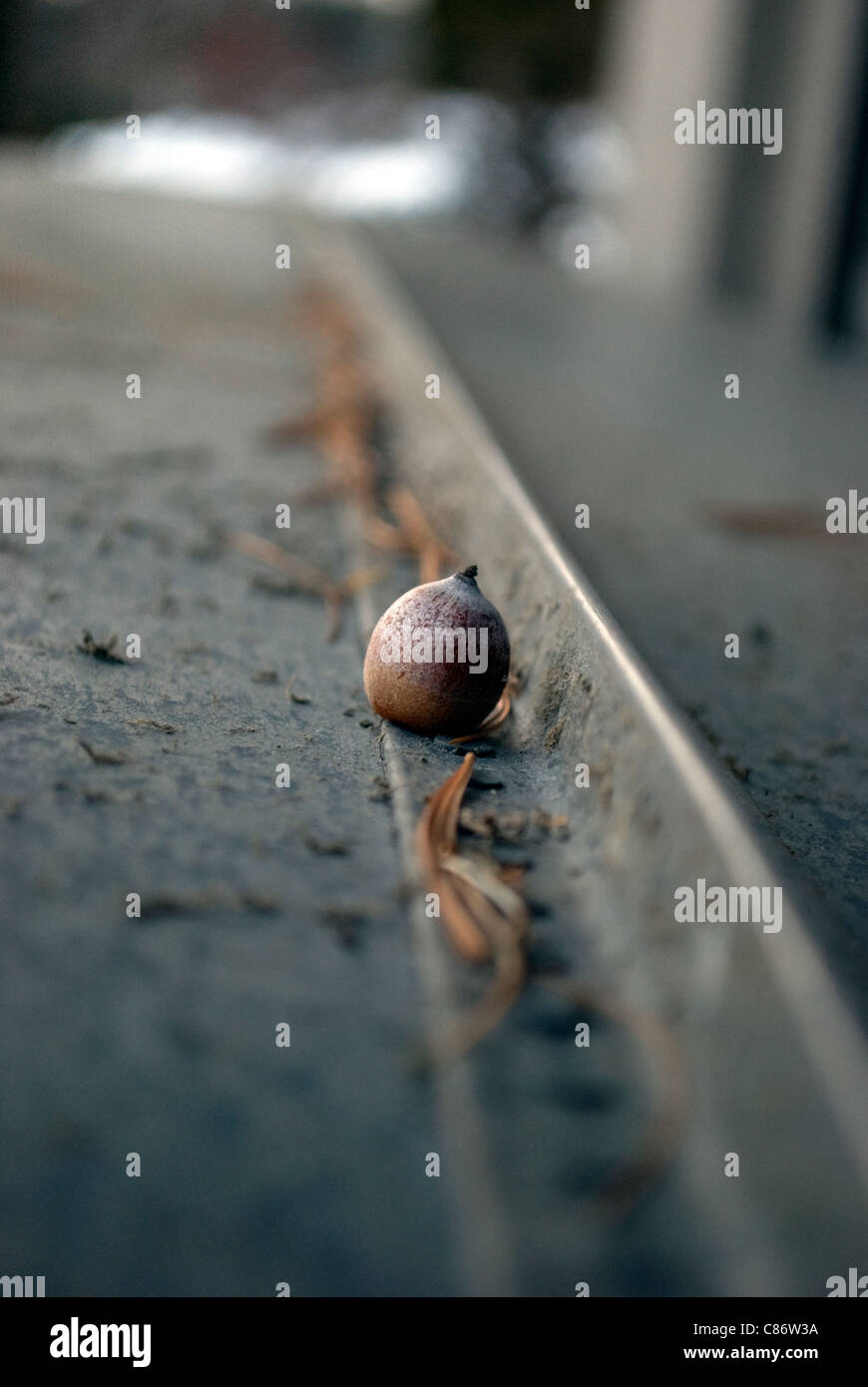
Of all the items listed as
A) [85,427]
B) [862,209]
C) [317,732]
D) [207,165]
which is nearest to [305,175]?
[207,165]

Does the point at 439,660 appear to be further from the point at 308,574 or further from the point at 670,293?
the point at 670,293

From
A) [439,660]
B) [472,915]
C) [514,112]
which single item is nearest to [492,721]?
[439,660]

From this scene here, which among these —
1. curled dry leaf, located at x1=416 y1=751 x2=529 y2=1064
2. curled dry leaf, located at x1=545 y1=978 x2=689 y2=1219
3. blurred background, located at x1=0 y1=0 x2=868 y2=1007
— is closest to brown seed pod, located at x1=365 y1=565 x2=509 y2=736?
curled dry leaf, located at x1=416 y1=751 x2=529 y2=1064

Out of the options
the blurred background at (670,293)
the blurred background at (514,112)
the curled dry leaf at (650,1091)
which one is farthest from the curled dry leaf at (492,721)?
the blurred background at (514,112)

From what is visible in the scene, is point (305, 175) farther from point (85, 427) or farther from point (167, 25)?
point (85, 427)

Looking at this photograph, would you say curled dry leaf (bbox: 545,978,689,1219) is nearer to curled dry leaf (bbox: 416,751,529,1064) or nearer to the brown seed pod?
curled dry leaf (bbox: 416,751,529,1064)

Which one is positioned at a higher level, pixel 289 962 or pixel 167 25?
pixel 167 25
